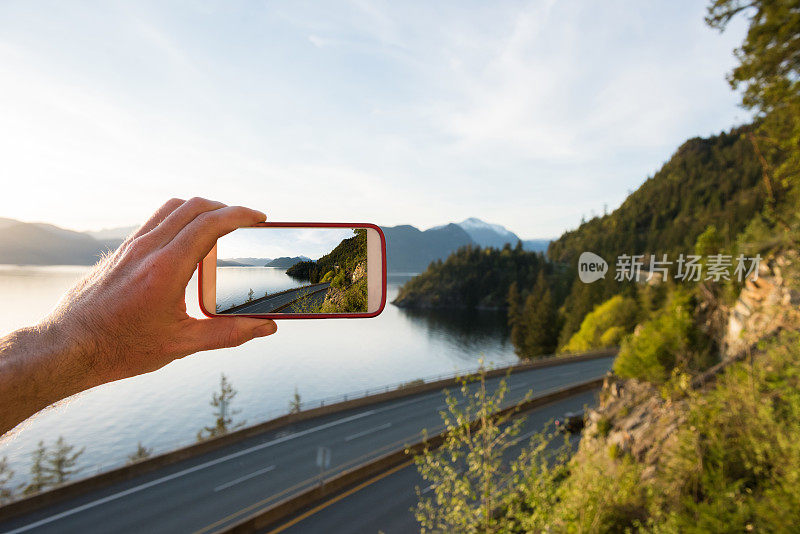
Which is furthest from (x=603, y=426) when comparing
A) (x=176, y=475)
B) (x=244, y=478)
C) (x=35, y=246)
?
(x=35, y=246)

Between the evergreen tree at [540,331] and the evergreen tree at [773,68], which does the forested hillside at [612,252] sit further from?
the evergreen tree at [773,68]

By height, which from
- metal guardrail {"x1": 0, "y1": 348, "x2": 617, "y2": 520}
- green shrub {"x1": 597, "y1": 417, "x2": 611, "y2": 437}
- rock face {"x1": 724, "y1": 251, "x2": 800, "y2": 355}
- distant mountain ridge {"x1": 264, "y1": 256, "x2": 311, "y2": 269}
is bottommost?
metal guardrail {"x1": 0, "y1": 348, "x2": 617, "y2": 520}

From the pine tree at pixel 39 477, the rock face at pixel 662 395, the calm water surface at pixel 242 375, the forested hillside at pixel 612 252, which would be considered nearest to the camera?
the rock face at pixel 662 395

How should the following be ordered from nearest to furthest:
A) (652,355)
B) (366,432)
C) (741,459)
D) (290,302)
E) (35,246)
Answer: (290,302), (741,459), (652,355), (366,432), (35,246)

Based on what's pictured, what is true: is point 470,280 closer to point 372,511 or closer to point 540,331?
point 540,331

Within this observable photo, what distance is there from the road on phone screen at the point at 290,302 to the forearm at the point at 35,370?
1.69ft

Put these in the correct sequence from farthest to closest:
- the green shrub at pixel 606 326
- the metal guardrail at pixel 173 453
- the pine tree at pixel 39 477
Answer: the green shrub at pixel 606 326 < the pine tree at pixel 39 477 < the metal guardrail at pixel 173 453

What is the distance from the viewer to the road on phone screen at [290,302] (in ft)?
5.68

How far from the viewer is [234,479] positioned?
19.3 meters

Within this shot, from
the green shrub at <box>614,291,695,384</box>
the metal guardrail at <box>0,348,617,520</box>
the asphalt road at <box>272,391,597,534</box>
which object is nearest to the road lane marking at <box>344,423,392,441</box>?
the metal guardrail at <box>0,348,617,520</box>

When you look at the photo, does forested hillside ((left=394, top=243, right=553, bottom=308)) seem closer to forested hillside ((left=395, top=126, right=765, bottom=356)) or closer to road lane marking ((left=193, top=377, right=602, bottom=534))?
forested hillside ((left=395, top=126, right=765, bottom=356))

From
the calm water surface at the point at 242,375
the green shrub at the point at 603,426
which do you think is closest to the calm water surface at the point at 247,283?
the green shrub at the point at 603,426

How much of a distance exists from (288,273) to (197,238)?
1.30ft

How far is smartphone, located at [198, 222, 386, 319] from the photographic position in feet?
5.61
